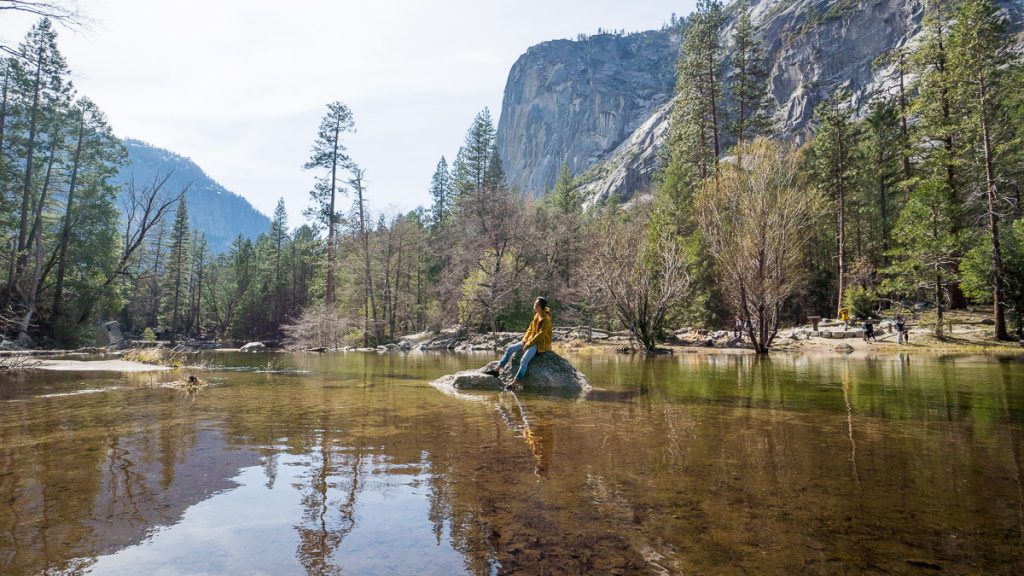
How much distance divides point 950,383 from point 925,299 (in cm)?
2923

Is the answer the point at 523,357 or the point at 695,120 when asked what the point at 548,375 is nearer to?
the point at 523,357

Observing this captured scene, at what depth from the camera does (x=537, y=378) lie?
11227 mm

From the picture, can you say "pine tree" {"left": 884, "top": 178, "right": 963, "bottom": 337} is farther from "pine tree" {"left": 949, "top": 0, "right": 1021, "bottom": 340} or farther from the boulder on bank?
the boulder on bank

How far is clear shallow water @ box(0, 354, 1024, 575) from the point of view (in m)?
2.69

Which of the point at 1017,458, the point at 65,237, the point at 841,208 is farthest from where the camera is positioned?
the point at 841,208

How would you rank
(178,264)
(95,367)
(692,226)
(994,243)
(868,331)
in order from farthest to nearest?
1. (178,264)
2. (692,226)
3. (868,331)
4. (994,243)
5. (95,367)

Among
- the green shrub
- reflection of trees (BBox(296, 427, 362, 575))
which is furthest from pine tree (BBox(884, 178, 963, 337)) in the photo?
reflection of trees (BBox(296, 427, 362, 575))

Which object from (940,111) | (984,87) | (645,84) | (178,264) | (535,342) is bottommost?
(535,342)

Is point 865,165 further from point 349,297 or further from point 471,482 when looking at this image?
point 471,482

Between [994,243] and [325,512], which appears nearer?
[325,512]

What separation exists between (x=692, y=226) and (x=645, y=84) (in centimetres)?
14123

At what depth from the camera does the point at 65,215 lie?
29.7 m

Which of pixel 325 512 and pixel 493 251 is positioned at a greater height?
pixel 493 251

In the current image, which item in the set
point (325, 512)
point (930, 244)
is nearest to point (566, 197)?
point (930, 244)
